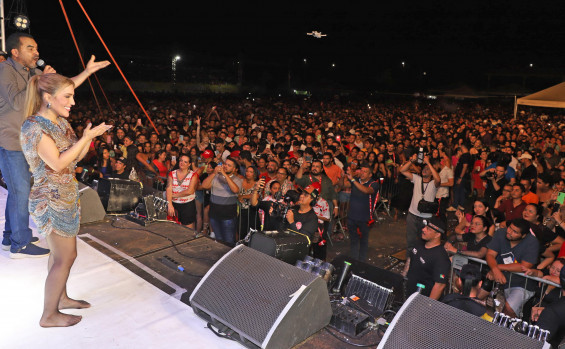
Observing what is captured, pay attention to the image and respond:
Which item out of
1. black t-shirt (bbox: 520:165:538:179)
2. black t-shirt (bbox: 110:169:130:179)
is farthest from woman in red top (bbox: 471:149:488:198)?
black t-shirt (bbox: 110:169:130:179)

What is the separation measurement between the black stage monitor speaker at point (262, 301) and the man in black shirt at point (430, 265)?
171cm

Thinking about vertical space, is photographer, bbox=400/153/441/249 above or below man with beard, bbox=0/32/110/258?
below

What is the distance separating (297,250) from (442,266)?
4.65 feet

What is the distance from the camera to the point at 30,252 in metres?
3.18

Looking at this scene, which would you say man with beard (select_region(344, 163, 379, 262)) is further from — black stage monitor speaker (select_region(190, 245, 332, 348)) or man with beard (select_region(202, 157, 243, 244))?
black stage monitor speaker (select_region(190, 245, 332, 348))

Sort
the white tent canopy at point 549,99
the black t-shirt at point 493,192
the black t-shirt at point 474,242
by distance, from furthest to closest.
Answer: the white tent canopy at point 549,99
the black t-shirt at point 493,192
the black t-shirt at point 474,242

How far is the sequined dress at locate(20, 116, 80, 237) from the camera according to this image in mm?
2203

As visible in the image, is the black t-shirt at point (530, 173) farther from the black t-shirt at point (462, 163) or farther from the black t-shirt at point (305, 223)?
the black t-shirt at point (305, 223)

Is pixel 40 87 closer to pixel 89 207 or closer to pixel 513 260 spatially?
pixel 89 207

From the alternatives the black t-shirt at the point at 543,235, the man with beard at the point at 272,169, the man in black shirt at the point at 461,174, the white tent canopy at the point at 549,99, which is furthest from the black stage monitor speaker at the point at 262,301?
the white tent canopy at the point at 549,99

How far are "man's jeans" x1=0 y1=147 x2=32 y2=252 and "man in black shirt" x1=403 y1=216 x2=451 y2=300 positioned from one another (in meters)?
3.15

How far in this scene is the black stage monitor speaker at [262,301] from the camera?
7.42 ft

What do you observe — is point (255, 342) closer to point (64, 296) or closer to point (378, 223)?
point (64, 296)

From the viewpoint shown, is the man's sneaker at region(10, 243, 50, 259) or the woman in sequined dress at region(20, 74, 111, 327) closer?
the woman in sequined dress at region(20, 74, 111, 327)
